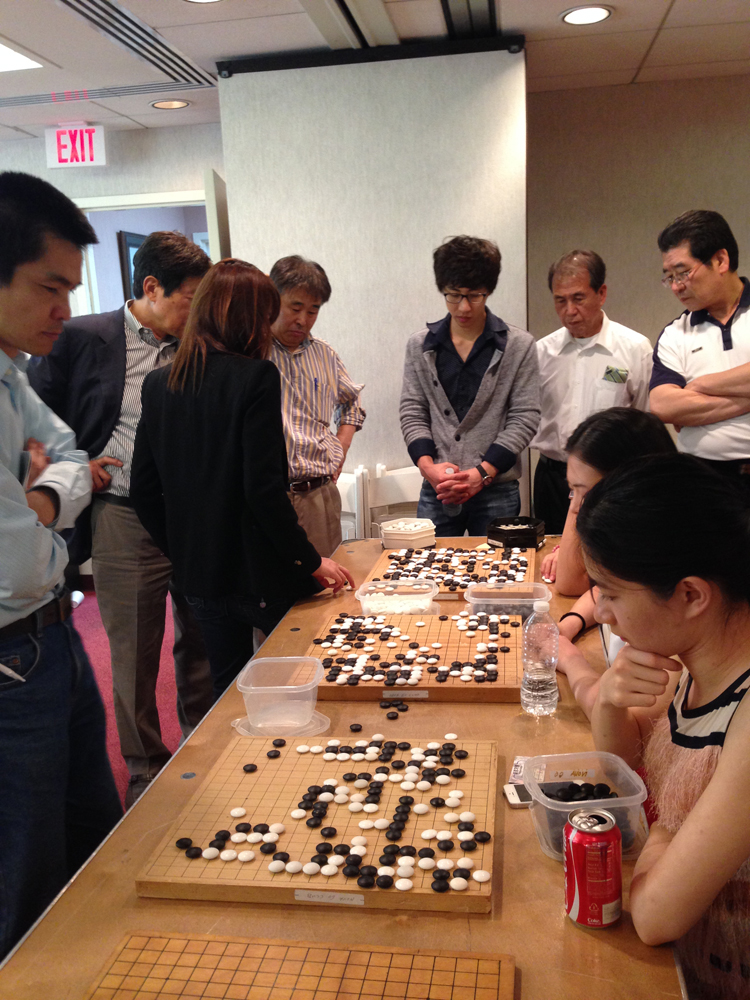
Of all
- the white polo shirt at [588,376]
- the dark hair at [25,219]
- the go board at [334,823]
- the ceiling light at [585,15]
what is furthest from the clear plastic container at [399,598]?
A: the ceiling light at [585,15]

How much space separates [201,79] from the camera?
4250 mm

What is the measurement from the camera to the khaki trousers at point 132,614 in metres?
2.68

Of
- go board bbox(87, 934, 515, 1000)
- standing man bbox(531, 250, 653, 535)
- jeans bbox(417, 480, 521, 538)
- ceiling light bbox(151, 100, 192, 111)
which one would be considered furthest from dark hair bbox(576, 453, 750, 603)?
ceiling light bbox(151, 100, 192, 111)

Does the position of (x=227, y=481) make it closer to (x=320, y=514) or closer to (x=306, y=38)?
(x=320, y=514)

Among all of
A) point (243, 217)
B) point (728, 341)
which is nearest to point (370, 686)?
point (728, 341)

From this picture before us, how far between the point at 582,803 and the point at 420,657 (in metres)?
0.73

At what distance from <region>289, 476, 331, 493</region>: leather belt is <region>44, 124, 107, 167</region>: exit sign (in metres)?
3.17

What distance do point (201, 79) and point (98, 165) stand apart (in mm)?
1269

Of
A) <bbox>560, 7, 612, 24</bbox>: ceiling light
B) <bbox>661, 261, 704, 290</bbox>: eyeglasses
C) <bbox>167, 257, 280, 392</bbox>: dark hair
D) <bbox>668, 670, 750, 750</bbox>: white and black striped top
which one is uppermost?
<bbox>560, 7, 612, 24</bbox>: ceiling light

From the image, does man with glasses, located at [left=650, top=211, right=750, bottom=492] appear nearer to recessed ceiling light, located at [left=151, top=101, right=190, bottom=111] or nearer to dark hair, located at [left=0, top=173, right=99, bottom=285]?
dark hair, located at [left=0, top=173, right=99, bottom=285]

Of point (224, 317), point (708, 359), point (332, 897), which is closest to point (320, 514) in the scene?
point (224, 317)

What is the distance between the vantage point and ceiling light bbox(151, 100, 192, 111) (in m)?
4.64

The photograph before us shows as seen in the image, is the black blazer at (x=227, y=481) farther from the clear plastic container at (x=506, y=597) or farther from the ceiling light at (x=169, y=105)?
the ceiling light at (x=169, y=105)

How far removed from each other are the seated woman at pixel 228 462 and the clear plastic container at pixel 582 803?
1.03 m
